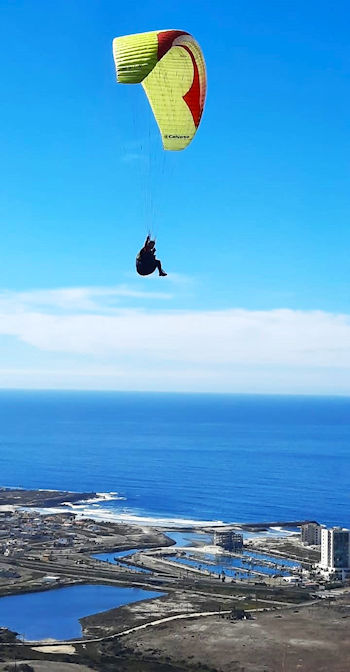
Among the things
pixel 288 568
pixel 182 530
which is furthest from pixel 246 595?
pixel 182 530

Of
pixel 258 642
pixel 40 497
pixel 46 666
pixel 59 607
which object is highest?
pixel 40 497

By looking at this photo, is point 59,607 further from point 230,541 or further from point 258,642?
point 230,541

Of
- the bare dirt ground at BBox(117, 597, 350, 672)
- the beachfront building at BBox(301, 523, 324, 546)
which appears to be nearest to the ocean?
the beachfront building at BBox(301, 523, 324, 546)

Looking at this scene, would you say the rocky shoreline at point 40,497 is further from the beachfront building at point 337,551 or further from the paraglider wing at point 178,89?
the paraglider wing at point 178,89

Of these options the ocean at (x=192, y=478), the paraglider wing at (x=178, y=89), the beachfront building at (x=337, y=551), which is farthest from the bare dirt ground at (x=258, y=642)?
the ocean at (x=192, y=478)

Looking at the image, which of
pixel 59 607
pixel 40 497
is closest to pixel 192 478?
pixel 40 497

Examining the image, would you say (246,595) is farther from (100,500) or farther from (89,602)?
(100,500)

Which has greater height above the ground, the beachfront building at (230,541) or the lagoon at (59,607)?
the beachfront building at (230,541)
